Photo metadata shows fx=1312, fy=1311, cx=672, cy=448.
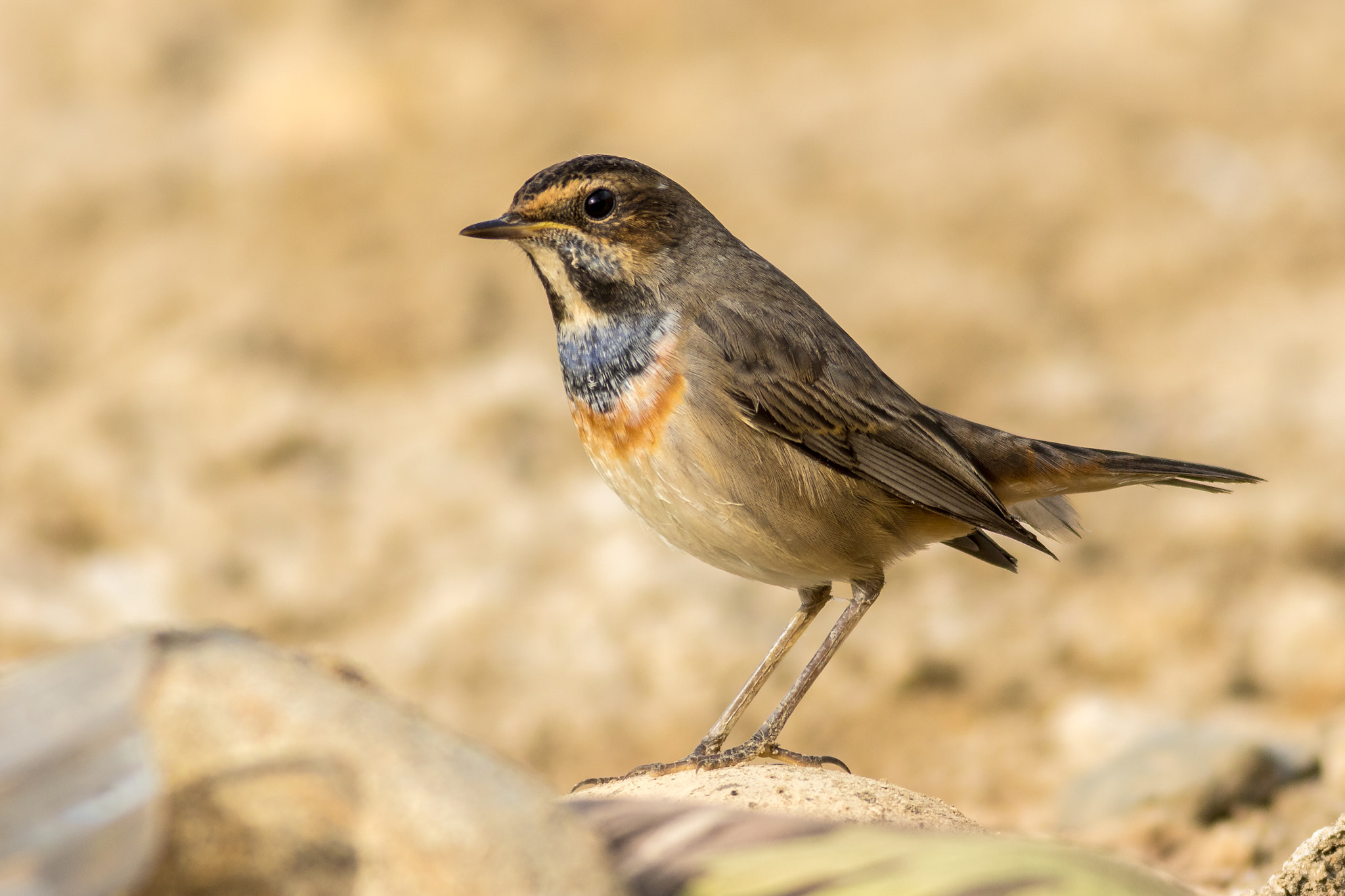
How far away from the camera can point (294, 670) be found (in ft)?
8.02

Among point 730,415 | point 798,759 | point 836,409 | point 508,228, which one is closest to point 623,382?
point 730,415

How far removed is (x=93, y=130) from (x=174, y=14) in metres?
1.11

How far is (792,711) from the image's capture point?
177 inches

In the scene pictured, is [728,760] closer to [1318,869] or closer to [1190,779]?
[1318,869]

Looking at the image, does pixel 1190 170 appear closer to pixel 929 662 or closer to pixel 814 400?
pixel 929 662

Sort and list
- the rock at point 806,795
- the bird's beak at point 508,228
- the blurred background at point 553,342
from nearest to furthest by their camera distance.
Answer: the rock at point 806,795
the bird's beak at point 508,228
the blurred background at point 553,342

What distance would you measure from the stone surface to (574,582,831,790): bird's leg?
197 cm

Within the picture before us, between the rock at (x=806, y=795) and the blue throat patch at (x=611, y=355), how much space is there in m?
1.21

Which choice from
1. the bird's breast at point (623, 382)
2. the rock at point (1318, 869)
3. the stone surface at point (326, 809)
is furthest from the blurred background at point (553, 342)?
the stone surface at point (326, 809)

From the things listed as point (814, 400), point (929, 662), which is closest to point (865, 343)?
point (929, 662)

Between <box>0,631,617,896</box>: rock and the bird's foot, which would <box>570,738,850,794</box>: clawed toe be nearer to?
the bird's foot

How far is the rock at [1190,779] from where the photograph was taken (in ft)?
18.1

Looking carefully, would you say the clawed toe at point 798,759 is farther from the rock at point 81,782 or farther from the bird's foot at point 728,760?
the rock at point 81,782

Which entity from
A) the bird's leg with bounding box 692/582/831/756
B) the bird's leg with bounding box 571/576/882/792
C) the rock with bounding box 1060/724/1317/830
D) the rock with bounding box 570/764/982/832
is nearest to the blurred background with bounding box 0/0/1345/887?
the rock with bounding box 1060/724/1317/830
